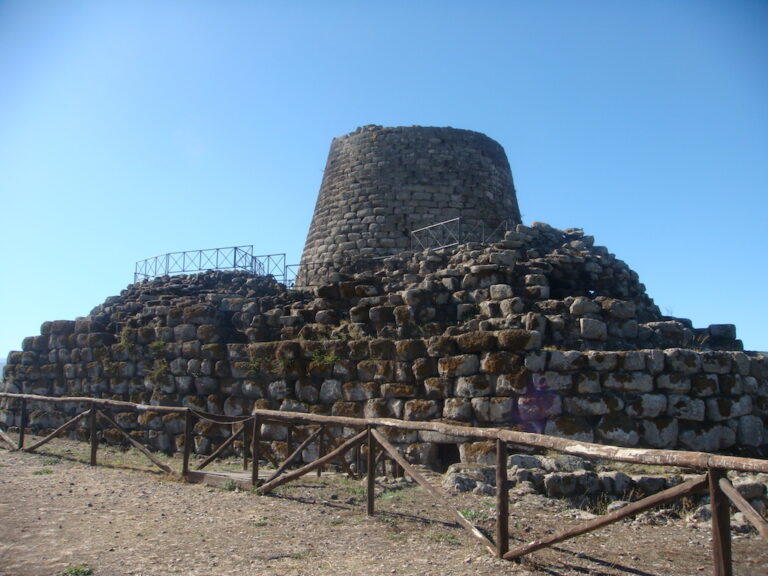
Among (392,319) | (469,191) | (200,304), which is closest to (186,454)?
(392,319)

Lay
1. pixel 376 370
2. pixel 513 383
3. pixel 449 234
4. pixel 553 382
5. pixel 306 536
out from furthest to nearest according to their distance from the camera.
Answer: pixel 449 234 < pixel 376 370 < pixel 513 383 < pixel 553 382 < pixel 306 536

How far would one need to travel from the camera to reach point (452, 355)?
31.9ft

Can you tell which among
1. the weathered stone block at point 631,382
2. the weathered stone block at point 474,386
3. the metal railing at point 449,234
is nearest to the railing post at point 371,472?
the weathered stone block at point 474,386

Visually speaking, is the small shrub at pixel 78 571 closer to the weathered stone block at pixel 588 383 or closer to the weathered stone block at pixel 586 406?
the weathered stone block at pixel 586 406

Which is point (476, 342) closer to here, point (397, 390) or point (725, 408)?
point (397, 390)

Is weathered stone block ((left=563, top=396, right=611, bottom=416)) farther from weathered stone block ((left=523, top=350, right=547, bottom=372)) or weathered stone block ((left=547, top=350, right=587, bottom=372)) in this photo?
weathered stone block ((left=523, top=350, right=547, bottom=372))

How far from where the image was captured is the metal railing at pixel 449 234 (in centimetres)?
1474

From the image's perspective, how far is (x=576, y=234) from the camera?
1284 centimetres

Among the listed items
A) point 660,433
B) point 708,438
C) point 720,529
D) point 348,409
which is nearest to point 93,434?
point 348,409

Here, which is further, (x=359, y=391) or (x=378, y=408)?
(x=359, y=391)

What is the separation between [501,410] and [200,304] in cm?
649

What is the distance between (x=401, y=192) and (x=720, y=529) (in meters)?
12.5

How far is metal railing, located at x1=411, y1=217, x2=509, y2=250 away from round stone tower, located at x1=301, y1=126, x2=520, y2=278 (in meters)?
0.03

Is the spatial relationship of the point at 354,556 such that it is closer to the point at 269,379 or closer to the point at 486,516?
the point at 486,516
